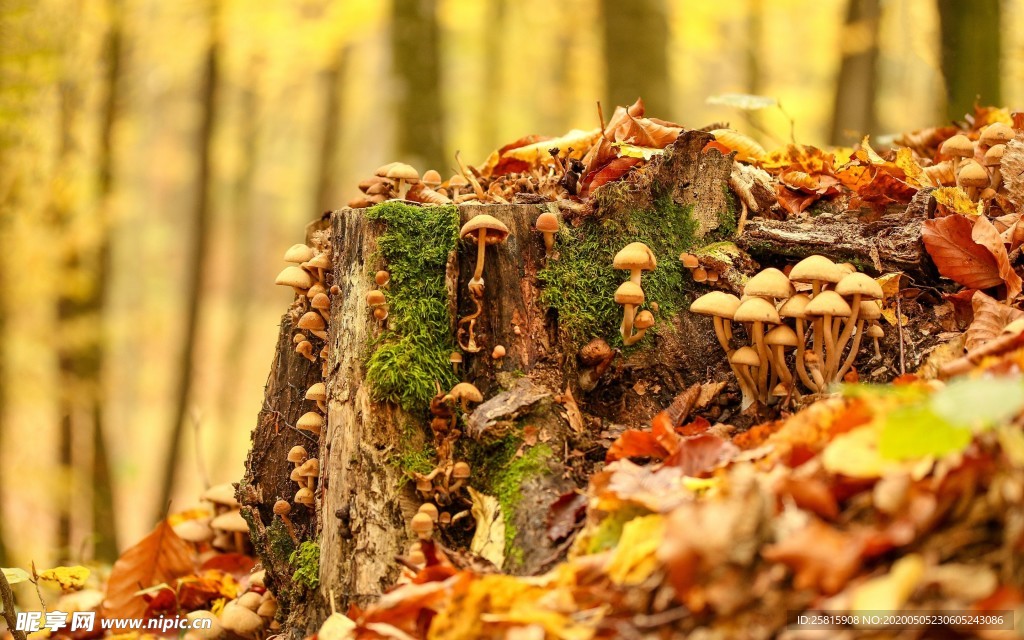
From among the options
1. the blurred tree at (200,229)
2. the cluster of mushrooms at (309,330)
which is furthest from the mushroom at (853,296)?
the blurred tree at (200,229)

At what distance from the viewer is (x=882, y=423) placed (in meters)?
2.12

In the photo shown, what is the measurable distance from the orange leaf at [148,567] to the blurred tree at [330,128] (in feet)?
40.7

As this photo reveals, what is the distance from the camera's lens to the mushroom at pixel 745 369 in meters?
3.40

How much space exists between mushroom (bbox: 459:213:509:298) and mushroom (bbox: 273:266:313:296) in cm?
91

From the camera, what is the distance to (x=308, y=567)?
11.9ft

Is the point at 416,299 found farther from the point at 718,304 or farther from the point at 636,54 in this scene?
the point at 636,54

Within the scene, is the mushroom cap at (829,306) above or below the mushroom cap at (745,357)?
above

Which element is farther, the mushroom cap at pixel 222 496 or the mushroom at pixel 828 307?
the mushroom cap at pixel 222 496

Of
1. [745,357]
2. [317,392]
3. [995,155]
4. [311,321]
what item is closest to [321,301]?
[311,321]

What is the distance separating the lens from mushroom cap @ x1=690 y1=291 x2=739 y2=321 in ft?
10.8

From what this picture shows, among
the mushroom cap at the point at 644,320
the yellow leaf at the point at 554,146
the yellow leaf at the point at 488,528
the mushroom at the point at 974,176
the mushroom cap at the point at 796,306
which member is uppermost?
the yellow leaf at the point at 554,146

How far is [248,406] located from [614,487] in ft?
76.4

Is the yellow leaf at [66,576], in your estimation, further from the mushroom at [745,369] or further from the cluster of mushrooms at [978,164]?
the cluster of mushrooms at [978,164]

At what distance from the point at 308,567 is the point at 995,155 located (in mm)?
3670
